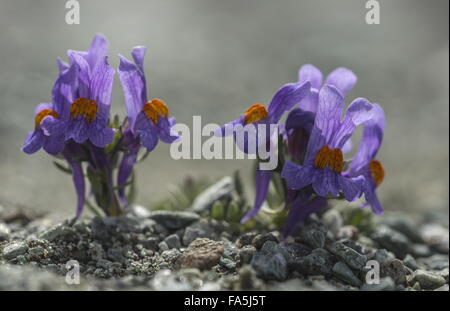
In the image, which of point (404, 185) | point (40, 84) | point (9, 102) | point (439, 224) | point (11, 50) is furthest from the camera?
point (11, 50)

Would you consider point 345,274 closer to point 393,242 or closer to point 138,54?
point 393,242

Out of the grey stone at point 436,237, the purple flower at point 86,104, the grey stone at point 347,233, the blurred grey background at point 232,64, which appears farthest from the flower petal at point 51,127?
the grey stone at point 436,237

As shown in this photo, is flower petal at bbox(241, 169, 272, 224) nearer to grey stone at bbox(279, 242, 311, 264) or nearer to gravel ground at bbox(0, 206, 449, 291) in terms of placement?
gravel ground at bbox(0, 206, 449, 291)

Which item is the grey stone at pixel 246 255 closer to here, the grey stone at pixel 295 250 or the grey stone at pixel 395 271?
the grey stone at pixel 295 250

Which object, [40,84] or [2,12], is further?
[2,12]

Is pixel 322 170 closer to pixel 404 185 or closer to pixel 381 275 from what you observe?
pixel 381 275

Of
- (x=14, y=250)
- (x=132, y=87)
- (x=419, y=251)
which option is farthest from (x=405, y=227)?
(x=14, y=250)

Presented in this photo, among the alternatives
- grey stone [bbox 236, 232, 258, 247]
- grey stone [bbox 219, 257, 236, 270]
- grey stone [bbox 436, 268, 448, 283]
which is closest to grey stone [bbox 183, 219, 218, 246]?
grey stone [bbox 236, 232, 258, 247]
